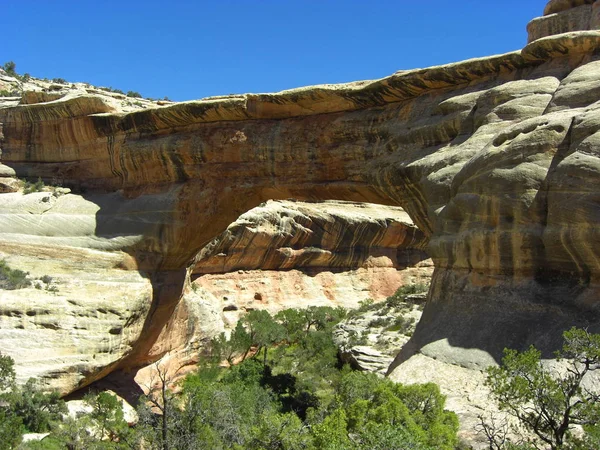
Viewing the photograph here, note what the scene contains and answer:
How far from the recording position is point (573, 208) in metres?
10.1

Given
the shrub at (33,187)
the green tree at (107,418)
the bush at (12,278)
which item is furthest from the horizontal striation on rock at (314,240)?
the green tree at (107,418)

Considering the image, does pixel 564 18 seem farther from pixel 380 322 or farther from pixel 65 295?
pixel 65 295

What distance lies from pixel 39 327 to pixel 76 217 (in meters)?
5.01

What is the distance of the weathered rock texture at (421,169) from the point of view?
34.6ft

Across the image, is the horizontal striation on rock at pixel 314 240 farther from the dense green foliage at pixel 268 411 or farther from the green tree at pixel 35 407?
the green tree at pixel 35 407

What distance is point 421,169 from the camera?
564 inches

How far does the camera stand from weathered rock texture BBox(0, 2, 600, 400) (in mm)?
10539

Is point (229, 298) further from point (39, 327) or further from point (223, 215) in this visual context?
point (39, 327)

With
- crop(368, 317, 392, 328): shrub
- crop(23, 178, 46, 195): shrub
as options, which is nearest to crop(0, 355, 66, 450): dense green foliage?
crop(23, 178, 46, 195): shrub

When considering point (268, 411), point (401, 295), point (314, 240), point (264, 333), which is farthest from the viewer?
point (314, 240)

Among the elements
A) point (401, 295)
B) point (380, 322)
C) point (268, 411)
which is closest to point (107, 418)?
point (268, 411)

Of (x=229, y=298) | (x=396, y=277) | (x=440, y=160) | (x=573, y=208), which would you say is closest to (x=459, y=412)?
(x=573, y=208)

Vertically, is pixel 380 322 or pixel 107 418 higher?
pixel 107 418

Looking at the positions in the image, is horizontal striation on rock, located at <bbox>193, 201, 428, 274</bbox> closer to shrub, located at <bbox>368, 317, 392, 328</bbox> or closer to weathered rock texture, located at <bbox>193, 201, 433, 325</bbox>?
A: weathered rock texture, located at <bbox>193, 201, 433, 325</bbox>
